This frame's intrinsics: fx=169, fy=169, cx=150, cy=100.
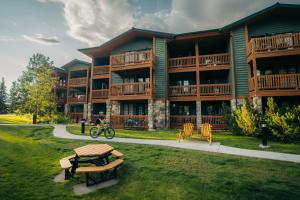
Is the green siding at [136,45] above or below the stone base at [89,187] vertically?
above

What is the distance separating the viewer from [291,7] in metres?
14.0

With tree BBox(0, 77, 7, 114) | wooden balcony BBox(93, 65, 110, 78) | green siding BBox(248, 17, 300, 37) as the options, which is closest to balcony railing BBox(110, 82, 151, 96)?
wooden balcony BBox(93, 65, 110, 78)

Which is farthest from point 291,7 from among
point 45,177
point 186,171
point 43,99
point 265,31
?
point 43,99

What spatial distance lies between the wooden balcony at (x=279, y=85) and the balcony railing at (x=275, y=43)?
236 cm

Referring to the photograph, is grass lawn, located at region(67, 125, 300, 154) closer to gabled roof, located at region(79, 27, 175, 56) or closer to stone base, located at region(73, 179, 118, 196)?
stone base, located at region(73, 179, 118, 196)

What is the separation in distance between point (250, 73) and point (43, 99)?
26.0m

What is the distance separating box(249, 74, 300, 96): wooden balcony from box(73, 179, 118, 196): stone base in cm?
1344

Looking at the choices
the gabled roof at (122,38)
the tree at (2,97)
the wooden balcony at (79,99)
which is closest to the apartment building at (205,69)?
the gabled roof at (122,38)

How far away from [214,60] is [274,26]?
5902 millimetres

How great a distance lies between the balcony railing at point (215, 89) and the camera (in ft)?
55.1

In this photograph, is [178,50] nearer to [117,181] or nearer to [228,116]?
[228,116]

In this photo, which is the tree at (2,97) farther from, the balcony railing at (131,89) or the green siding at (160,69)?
the green siding at (160,69)

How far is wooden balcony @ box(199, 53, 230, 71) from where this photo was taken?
17141 mm

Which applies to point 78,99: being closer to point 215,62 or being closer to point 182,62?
point 182,62
